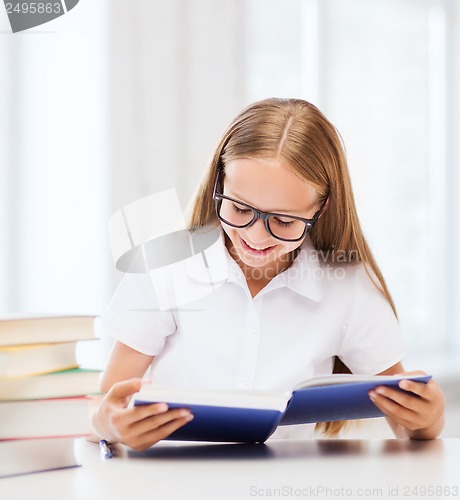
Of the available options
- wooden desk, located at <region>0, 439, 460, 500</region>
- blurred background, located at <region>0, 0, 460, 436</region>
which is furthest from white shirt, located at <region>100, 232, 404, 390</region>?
blurred background, located at <region>0, 0, 460, 436</region>

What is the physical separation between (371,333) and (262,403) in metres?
0.55

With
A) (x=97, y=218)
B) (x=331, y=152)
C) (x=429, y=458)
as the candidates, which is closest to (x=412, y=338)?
(x=97, y=218)

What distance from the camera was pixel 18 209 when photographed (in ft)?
7.25

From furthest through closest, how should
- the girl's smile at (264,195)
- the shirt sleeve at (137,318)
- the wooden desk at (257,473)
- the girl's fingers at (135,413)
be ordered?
1. the shirt sleeve at (137,318)
2. the girl's smile at (264,195)
3. the girl's fingers at (135,413)
4. the wooden desk at (257,473)

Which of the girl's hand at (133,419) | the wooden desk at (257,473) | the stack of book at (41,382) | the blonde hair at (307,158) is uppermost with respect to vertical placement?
the blonde hair at (307,158)

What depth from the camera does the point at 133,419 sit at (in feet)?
3.33

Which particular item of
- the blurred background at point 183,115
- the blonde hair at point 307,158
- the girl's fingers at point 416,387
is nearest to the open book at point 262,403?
the girl's fingers at point 416,387

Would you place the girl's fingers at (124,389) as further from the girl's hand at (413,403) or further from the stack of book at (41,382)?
the girl's hand at (413,403)

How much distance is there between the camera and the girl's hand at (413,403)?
3.51ft

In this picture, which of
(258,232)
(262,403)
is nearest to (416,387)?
(262,403)

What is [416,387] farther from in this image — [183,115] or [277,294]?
[183,115]

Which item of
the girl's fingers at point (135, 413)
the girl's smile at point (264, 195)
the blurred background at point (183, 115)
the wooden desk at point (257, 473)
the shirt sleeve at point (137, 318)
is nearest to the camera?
the wooden desk at point (257, 473)

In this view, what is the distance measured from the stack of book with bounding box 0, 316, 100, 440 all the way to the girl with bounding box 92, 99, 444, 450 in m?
0.43

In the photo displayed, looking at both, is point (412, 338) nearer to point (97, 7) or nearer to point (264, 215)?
point (97, 7)
